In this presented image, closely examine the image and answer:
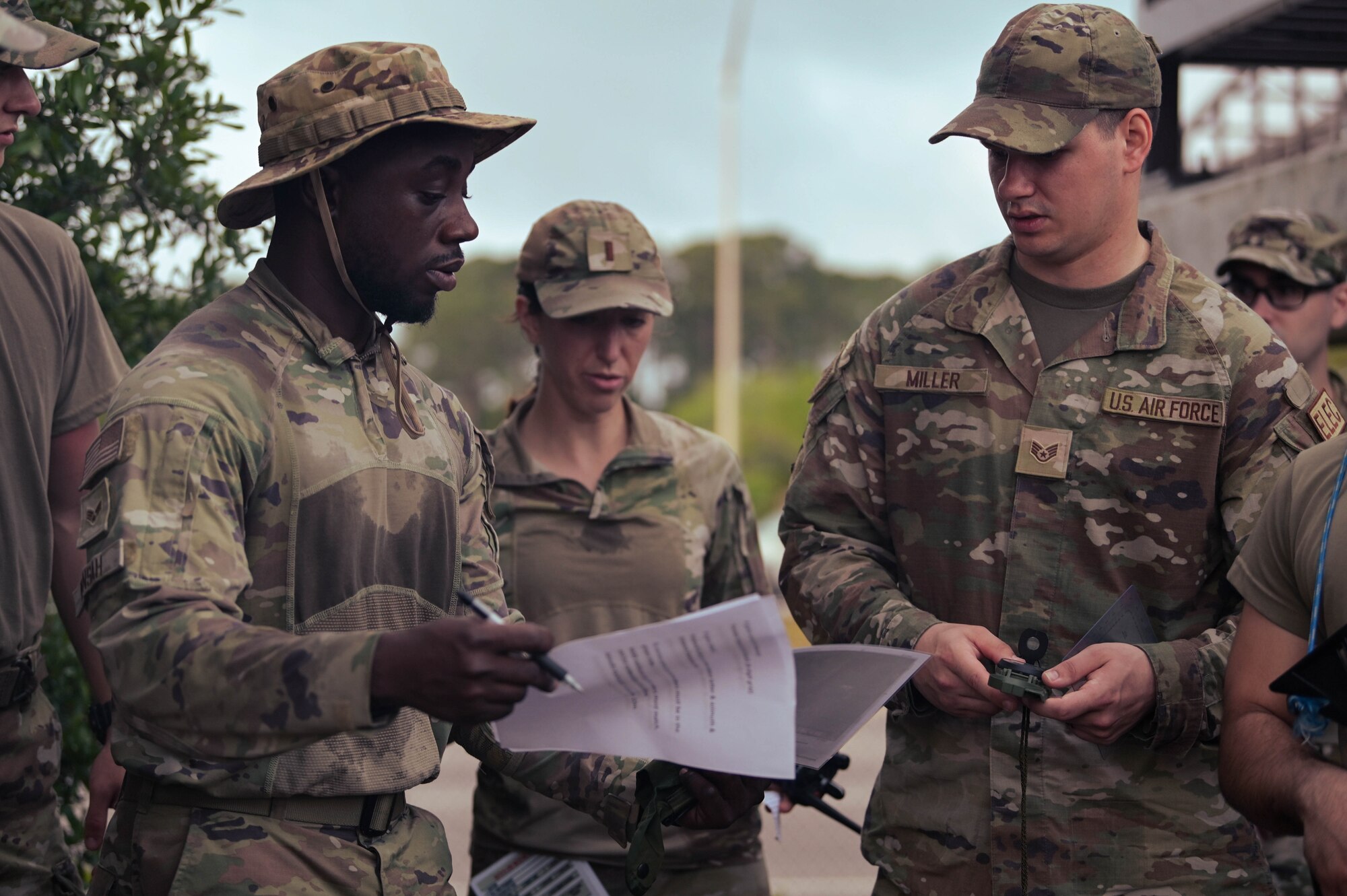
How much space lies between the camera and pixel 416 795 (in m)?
9.30

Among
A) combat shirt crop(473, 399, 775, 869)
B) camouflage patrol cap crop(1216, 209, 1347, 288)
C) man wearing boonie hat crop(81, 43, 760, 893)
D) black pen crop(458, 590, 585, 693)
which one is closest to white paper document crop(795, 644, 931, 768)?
man wearing boonie hat crop(81, 43, 760, 893)

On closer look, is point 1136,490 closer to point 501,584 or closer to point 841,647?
point 841,647

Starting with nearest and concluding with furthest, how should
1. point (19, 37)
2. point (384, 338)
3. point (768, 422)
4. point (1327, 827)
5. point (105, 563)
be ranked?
point (105, 563), point (1327, 827), point (19, 37), point (384, 338), point (768, 422)

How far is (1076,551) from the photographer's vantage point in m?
2.86

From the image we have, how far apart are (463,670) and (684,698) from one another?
0.36 m

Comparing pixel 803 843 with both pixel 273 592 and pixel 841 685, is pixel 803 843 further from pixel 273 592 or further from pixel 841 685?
pixel 273 592

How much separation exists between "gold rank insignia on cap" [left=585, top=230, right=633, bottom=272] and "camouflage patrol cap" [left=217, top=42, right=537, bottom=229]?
1.51 metres

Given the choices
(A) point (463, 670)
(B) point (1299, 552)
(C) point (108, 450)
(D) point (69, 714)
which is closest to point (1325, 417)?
(B) point (1299, 552)

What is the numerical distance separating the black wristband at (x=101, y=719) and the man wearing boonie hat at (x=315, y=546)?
67 centimetres

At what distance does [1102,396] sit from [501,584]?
125 centimetres

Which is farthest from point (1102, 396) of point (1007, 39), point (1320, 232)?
point (1320, 232)

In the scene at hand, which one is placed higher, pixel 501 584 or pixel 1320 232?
pixel 1320 232

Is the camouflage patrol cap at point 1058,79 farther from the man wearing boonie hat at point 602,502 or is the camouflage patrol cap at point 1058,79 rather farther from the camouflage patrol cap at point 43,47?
the camouflage patrol cap at point 43,47

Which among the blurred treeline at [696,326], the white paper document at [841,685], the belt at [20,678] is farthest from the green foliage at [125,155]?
the blurred treeline at [696,326]
